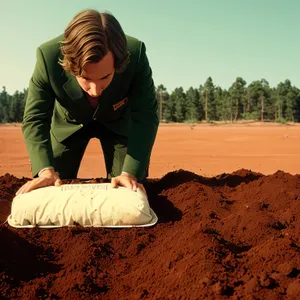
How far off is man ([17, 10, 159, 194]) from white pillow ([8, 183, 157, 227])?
0.21 metres

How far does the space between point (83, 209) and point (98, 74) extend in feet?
3.04

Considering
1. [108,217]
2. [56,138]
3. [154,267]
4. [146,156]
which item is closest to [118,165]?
A: [56,138]

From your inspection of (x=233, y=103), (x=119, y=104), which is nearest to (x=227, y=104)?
(x=233, y=103)

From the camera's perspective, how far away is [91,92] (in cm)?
315

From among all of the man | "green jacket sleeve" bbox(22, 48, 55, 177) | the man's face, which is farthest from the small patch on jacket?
the man's face

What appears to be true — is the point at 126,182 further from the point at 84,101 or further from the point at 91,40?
the point at 91,40

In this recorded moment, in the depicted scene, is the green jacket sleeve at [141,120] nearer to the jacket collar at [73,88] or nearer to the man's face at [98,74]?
the jacket collar at [73,88]

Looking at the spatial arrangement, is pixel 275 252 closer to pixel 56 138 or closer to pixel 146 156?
pixel 146 156

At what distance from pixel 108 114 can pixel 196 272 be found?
7.16ft

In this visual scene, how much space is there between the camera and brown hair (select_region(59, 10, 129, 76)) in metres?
2.76

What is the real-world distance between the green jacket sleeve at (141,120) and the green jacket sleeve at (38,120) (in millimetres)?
665

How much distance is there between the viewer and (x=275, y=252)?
7.41 ft

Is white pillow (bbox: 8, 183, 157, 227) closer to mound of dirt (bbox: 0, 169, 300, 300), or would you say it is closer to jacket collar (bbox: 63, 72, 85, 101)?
mound of dirt (bbox: 0, 169, 300, 300)

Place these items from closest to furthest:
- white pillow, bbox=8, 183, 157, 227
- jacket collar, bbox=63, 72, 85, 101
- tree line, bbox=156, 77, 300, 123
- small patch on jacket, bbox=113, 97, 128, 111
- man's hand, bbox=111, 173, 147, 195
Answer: white pillow, bbox=8, 183, 157, 227, man's hand, bbox=111, 173, 147, 195, jacket collar, bbox=63, 72, 85, 101, small patch on jacket, bbox=113, 97, 128, 111, tree line, bbox=156, 77, 300, 123
